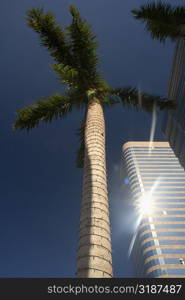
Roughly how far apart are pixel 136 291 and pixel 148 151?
12960 centimetres

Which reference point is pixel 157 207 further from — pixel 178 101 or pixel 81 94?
pixel 81 94

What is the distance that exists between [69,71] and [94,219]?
6092 mm

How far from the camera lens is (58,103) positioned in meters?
9.41

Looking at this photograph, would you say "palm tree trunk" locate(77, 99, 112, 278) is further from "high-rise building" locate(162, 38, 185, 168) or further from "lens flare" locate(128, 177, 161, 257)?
"lens flare" locate(128, 177, 161, 257)

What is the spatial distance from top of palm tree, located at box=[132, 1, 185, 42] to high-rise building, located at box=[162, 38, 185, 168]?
4482 cm

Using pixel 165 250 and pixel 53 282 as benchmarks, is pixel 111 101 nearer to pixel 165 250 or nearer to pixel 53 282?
pixel 53 282

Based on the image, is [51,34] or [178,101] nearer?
[51,34]

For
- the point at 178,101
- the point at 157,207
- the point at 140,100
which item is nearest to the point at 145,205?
the point at 157,207

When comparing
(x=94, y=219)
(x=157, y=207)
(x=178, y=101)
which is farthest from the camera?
(x=157, y=207)

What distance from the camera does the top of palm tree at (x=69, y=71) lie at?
8750 millimetres

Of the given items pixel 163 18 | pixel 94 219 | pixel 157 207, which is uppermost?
pixel 157 207

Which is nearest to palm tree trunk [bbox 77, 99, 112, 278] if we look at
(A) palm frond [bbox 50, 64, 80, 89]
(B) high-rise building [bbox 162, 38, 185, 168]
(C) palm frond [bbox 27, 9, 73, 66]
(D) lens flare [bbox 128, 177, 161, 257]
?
(A) palm frond [bbox 50, 64, 80, 89]

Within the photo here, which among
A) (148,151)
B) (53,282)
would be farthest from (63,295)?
(148,151)

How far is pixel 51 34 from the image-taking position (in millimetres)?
9023
